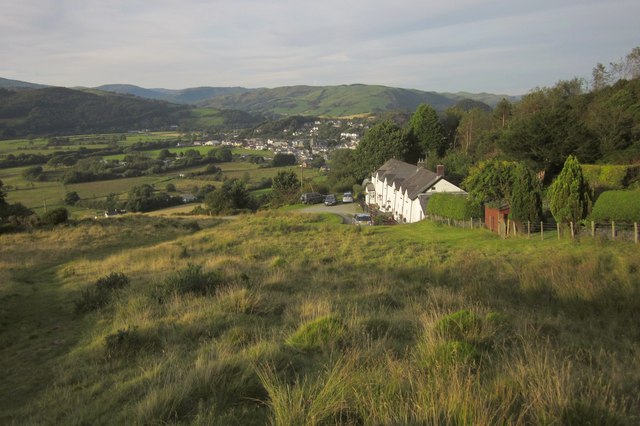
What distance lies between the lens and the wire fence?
2050 cm

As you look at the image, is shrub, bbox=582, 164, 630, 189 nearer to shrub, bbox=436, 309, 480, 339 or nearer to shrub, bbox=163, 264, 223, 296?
shrub, bbox=163, 264, 223, 296

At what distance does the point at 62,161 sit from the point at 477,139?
258 ft

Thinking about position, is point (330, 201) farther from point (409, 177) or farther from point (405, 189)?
point (405, 189)

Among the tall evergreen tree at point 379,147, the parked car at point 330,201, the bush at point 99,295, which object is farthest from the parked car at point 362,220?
the bush at point 99,295

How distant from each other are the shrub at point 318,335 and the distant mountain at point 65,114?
468 ft

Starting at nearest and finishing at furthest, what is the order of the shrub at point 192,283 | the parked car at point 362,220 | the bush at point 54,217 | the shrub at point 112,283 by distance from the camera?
1. the shrub at point 192,283
2. the shrub at point 112,283
3. the bush at point 54,217
4. the parked car at point 362,220

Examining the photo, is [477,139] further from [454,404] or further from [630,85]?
[454,404]

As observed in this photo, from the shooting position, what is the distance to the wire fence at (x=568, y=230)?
2050 cm

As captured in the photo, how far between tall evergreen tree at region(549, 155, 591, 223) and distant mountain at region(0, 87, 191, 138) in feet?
454

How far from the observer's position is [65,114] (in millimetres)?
155750

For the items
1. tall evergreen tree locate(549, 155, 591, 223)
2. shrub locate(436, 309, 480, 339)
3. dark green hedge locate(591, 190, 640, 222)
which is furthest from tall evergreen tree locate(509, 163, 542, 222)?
shrub locate(436, 309, 480, 339)

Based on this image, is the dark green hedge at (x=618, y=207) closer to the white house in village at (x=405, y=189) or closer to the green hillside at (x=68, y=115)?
the white house in village at (x=405, y=189)

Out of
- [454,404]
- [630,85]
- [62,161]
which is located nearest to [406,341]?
[454,404]

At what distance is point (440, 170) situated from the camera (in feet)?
135
